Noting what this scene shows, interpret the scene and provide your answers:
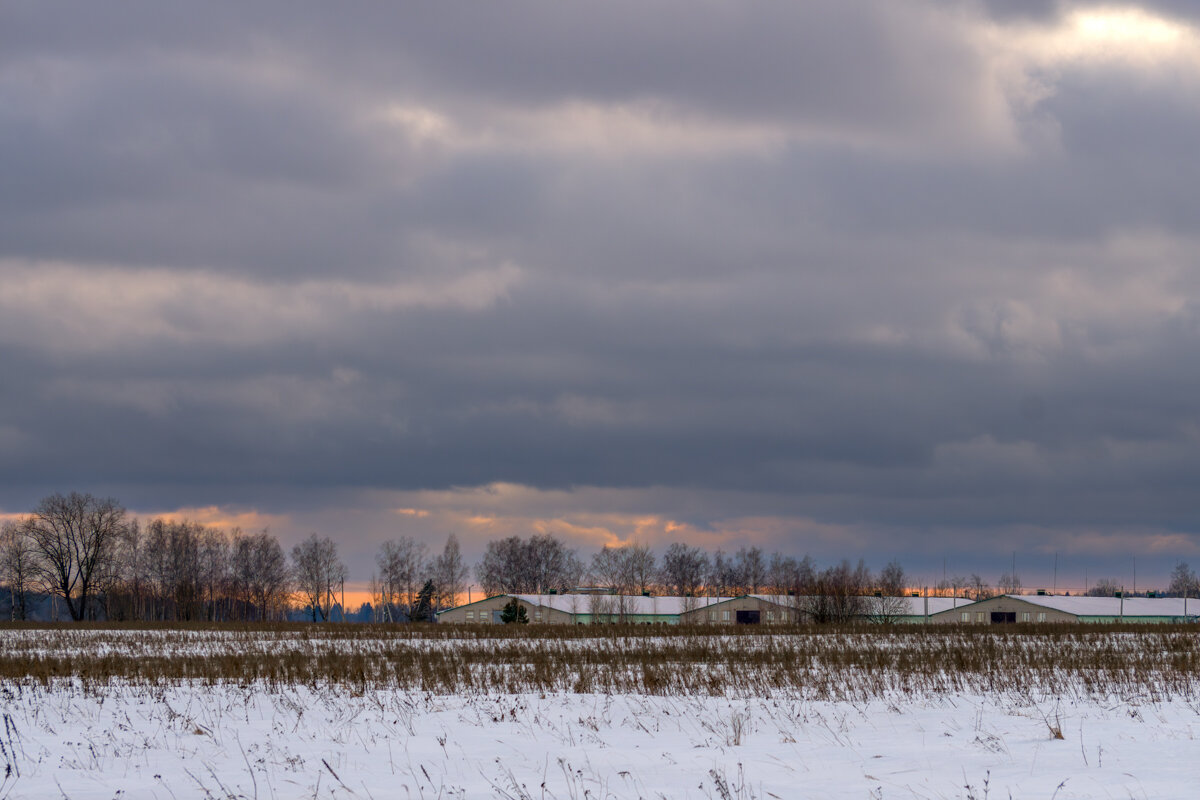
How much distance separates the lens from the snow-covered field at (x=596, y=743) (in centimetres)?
1178

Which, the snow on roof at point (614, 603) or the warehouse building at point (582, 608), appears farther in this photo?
the snow on roof at point (614, 603)

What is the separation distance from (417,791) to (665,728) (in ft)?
19.6

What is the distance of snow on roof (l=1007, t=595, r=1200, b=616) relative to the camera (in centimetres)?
13162

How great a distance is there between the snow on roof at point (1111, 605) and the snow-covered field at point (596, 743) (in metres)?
121

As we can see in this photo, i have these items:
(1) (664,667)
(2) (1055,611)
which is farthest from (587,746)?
(2) (1055,611)

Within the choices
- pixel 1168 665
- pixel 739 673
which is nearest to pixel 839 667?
pixel 739 673

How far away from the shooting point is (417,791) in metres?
11.8

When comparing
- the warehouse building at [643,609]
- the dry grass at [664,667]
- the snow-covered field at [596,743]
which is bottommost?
the warehouse building at [643,609]

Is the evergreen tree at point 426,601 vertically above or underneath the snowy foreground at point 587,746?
underneath

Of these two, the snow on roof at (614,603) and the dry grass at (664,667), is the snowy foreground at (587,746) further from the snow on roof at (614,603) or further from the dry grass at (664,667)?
the snow on roof at (614,603)

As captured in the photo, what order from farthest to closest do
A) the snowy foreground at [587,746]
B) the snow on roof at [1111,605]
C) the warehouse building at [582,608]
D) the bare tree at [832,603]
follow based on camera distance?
the snow on roof at [1111,605]
the warehouse building at [582,608]
the bare tree at [832,603]
the snowy foreground at [587,746]

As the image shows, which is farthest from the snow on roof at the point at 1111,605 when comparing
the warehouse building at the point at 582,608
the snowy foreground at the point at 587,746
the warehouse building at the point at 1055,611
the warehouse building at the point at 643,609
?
the snowy foreground at the point at 587,746

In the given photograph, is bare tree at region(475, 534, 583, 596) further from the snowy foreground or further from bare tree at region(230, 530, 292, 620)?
the snowy foreground

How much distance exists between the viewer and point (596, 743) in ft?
49.8
